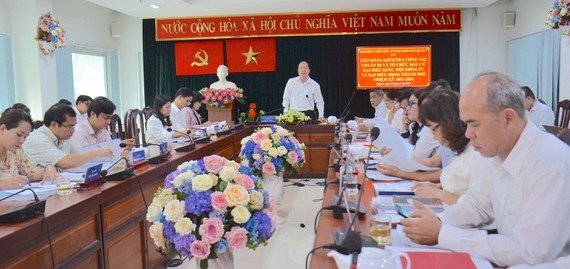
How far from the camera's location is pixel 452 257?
109 cm

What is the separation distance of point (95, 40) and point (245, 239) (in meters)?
6.98

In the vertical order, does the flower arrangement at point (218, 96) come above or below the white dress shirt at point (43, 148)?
above

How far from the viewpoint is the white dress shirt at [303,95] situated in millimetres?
6441

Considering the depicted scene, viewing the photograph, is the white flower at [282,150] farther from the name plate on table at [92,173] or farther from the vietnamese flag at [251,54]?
the vietnamese flag at [251,54]

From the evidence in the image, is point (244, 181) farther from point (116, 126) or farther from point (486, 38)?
point (486, 38)

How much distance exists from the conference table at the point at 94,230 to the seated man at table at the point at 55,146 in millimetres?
326

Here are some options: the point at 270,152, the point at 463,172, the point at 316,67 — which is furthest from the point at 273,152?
the point at 316,67

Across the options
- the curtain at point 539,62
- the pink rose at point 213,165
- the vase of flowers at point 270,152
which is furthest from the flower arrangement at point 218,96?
the pink rose at point 213,165

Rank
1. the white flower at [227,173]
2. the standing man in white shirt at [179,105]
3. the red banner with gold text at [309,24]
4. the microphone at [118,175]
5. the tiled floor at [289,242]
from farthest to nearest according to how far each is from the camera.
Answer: the red banner with gold text at [309,24] < the standing man in white shirt at [179,105] < the tiled floor at [289,242] < the microphone at [118,175] < the white flower at [227,173]

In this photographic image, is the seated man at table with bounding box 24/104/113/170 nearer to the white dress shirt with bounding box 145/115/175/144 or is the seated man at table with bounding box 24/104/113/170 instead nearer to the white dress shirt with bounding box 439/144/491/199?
the white dress shirt with bounding box 145/115/175/144

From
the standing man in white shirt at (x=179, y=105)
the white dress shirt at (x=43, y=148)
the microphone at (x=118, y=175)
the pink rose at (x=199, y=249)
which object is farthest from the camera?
the standing man in white shirt at (x=179, y=105)

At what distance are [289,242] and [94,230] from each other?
5.61ft

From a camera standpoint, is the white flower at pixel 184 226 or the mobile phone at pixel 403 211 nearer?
the white flower at pixel 184 226

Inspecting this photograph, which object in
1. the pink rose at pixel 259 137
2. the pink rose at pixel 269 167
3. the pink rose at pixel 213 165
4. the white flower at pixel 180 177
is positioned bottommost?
the pink rose at pixel 269 167
